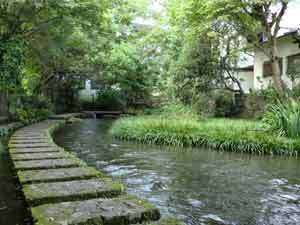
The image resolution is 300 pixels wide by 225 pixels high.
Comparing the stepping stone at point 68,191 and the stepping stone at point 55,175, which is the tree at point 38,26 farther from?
the stepping stone at point 68,191

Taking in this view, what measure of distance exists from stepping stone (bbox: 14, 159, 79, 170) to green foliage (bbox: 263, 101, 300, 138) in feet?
19.8

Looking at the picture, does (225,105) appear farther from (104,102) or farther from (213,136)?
(104,102)

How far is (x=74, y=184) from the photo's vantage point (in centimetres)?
358

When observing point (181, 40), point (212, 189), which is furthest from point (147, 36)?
point (212, 189)

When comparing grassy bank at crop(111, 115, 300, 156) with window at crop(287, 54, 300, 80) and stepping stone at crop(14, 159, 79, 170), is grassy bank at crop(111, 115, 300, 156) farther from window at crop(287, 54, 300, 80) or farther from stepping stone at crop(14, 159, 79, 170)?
window at crop(287, 54, 300, 80)

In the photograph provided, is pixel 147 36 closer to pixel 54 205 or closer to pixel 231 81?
pixel 231 81

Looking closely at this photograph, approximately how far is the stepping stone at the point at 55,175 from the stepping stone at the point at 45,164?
0.22 meters

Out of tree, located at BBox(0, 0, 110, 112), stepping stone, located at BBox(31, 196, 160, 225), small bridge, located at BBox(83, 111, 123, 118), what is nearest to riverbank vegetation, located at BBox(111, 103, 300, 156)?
tree, located at BBox(0, 0, 110, 112)

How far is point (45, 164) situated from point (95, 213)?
6.94ft

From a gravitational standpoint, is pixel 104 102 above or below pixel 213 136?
above

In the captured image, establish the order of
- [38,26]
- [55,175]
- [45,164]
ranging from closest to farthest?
[55,175], [45,164], [38,26]

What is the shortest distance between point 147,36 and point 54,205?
51.5ft

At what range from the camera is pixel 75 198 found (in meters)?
3.18

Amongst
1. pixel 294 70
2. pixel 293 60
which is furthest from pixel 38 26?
pixel 293 60
